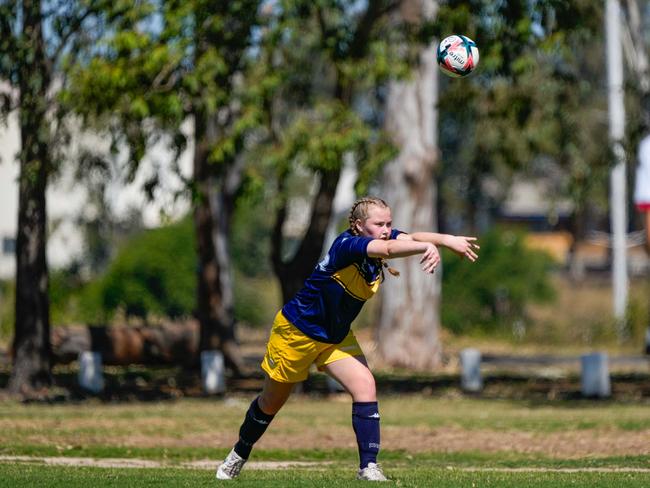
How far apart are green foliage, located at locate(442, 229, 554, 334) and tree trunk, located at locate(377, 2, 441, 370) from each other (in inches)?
303

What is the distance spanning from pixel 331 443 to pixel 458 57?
4.51 meters

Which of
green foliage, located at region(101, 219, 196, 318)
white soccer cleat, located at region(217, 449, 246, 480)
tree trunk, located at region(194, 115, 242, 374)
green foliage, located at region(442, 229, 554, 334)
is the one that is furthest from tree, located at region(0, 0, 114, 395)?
green foliage, located at region(442, 229, 554, 334)

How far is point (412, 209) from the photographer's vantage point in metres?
26.3

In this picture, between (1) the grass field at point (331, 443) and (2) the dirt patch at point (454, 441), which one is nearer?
(1) the grass field at point (331, 443)

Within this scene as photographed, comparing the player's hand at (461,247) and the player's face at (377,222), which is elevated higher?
the player's face at (377,222)

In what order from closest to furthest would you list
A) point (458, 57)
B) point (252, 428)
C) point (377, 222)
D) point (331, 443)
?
point (377, 222), point (252, 428), point (458, 57), point (331, 443)

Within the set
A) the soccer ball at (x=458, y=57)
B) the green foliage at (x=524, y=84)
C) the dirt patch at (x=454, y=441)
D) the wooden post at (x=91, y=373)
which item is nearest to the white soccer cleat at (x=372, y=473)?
the soccer ball at (x=458, y=57)

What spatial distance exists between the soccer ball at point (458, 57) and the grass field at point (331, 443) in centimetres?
334

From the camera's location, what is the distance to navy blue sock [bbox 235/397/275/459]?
9828mm

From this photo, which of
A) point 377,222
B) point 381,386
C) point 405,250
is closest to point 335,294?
point 377,222

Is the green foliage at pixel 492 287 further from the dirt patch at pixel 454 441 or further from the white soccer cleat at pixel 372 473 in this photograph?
the white soccer cleat at pixel 372 473

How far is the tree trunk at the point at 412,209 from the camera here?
2581 centimetres

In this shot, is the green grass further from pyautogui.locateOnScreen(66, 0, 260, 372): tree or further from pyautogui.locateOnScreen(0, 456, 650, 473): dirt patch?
pyautogui.locateOnScreen(66, 0, 260, 372): tree

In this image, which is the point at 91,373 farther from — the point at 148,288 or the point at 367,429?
the point at 148,288
